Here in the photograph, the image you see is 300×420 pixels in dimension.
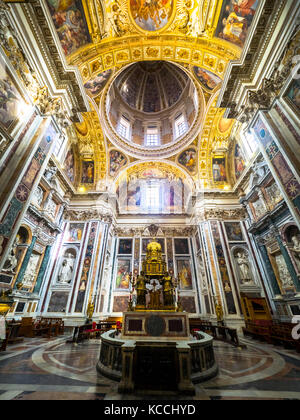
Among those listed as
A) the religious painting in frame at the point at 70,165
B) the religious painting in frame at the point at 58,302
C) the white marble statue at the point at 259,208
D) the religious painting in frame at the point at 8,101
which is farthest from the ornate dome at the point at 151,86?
the religious painting in frame at the point at 58,302

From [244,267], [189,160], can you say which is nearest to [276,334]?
[244,267]

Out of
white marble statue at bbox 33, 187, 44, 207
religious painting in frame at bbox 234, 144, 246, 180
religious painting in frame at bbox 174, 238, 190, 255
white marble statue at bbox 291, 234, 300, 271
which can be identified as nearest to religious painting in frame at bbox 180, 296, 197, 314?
religious painting in frame at bbox 174, 238, 190, 255

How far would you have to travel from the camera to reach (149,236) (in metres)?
17.7

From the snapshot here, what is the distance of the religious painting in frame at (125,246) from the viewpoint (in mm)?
17242

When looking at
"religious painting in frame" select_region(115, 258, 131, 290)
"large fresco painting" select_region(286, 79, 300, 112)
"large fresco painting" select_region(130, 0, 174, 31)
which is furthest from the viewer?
"religious painting in frame" select_region(115, 258, 131, 290)

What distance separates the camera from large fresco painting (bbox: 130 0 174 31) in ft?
30.7

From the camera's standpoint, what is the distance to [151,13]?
962 centimetres

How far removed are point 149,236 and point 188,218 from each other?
4382mm

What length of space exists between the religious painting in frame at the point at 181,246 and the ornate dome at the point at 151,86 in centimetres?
1493

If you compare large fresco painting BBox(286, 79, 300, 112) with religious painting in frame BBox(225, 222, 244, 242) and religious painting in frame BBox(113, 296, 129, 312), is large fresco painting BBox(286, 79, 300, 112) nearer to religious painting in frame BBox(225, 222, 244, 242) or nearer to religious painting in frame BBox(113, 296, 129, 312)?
religious painting in frame BBox(225, 222, 244, 242)

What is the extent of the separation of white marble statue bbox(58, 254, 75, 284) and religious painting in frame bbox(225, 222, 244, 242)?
12.1 m

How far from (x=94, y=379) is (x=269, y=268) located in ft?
38.1

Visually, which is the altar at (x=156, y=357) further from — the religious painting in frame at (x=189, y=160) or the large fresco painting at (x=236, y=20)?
the religious painting in frame at (x=189, y=160)
